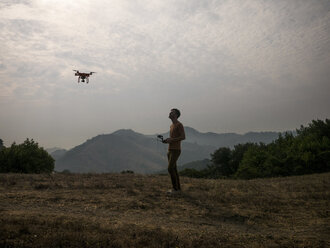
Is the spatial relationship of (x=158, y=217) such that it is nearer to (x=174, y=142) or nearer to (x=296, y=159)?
(x=174, y=142)

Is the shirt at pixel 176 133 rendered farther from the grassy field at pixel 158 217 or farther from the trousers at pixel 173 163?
the grassy field at pixel 158 217

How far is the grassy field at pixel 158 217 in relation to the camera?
4.45m

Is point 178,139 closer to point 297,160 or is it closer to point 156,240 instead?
point 156,240

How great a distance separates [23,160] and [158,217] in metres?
32.1

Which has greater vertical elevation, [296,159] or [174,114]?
[174,114]

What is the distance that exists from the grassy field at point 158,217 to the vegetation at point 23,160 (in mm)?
24783

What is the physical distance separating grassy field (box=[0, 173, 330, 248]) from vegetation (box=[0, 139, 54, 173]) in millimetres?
24783

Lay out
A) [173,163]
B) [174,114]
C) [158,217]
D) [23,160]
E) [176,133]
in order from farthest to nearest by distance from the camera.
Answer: [23,160] < [174,114] < [176,133] < [173,163] < [158,217]

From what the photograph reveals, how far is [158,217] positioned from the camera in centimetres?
648

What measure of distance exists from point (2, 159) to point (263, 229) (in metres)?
35.3

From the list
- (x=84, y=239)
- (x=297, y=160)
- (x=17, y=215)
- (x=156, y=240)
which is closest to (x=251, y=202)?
(x=156, y=240)

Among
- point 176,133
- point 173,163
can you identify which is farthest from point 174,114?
point 173,163

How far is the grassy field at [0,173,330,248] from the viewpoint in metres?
4.45

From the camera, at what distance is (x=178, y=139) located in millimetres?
9000
